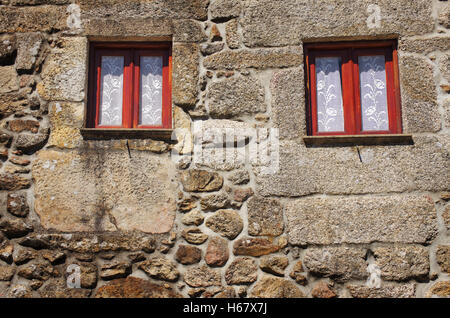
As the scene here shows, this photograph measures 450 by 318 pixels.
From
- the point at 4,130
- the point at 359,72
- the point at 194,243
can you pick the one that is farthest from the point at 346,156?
the point at 4,130

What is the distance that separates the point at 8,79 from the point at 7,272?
1506 mm

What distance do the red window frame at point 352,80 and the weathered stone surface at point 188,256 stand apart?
1.27m

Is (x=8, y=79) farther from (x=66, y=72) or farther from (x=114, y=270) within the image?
(x=114, y=270)

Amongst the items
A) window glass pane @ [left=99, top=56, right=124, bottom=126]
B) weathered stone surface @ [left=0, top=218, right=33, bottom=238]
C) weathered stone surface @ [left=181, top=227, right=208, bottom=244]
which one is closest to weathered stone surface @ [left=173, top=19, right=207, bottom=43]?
window glass pane @ [left=99, top=56, right=124, bottom=126]

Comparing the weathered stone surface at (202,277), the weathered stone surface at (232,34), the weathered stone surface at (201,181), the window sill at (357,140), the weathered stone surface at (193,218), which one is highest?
the weathered stone surface at (232,34)

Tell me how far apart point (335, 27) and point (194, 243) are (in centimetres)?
201

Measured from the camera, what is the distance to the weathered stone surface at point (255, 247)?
10.5ft

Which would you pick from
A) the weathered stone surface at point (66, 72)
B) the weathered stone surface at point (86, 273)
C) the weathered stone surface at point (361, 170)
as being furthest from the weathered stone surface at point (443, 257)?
the weathered stone surface at point (66, 72)

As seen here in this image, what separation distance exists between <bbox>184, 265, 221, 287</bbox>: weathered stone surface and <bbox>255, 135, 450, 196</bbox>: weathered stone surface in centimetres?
69

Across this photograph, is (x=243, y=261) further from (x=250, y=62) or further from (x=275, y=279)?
(x=250, y=62)

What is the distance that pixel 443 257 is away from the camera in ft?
10.2

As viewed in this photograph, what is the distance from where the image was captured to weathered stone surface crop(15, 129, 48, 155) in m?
3.37

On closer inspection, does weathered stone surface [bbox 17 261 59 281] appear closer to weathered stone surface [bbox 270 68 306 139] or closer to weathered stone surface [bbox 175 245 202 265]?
weathered stone surface [bbox 175 245 202 265]

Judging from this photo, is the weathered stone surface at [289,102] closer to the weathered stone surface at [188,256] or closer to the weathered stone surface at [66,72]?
the weathered stone surface at [188,256]
